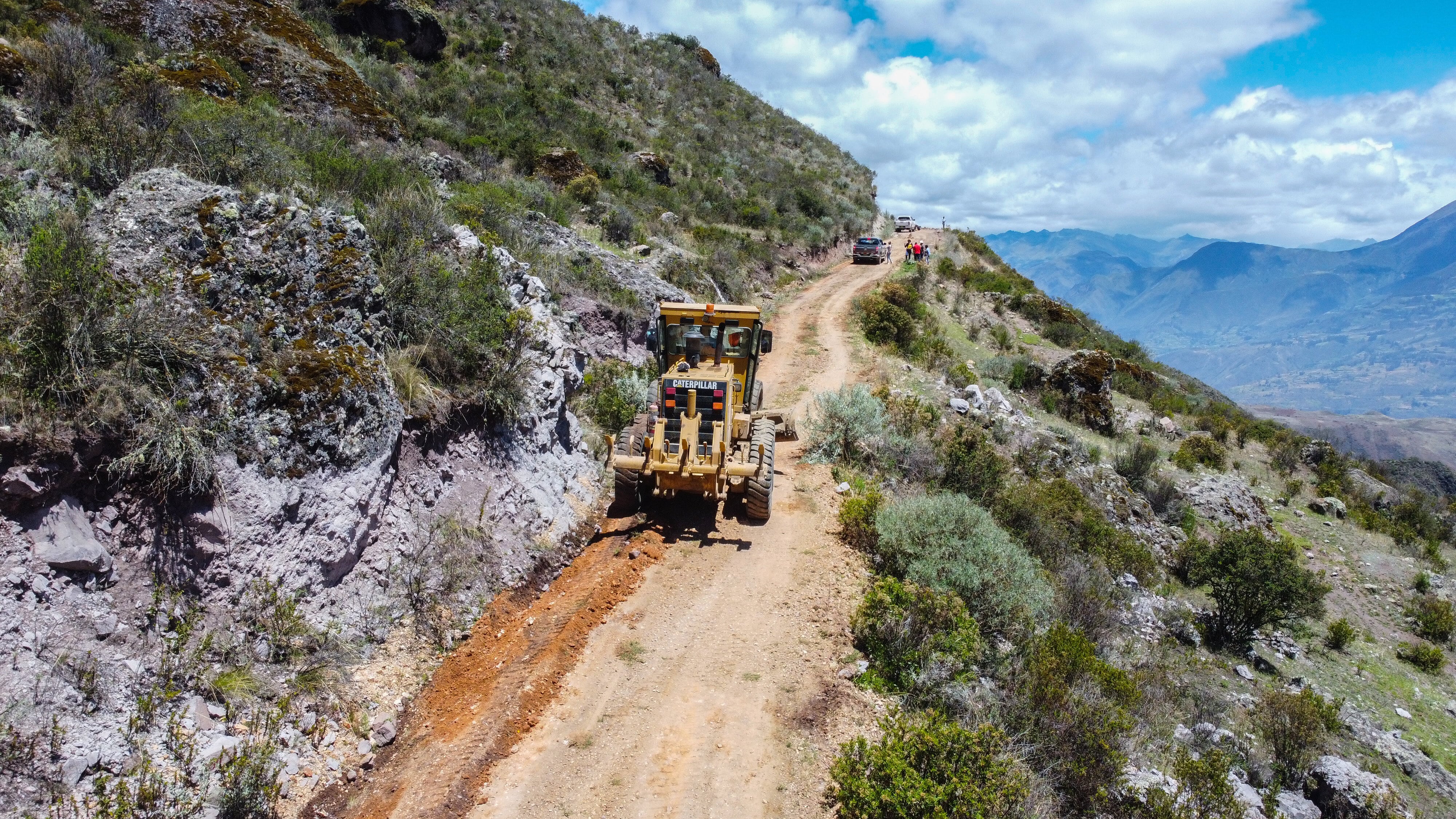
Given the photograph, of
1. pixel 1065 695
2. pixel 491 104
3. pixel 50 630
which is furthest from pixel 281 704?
pixel 491 104

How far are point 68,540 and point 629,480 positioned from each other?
18.1 feet

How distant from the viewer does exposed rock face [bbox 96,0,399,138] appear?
14.9 metres

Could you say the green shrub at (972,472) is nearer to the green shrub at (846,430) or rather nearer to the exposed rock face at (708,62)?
the green shrub at (846,430)

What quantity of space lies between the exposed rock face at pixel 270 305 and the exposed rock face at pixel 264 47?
970 cm

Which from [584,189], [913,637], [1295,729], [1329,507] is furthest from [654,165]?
[1295,729]

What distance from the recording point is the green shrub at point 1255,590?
38.7 feet

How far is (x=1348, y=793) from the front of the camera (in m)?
7.52

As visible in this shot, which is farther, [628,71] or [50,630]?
[628,71]

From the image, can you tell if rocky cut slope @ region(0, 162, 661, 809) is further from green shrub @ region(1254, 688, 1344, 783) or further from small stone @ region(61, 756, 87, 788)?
green shrub @ region(1254, 688, 1344, 783)

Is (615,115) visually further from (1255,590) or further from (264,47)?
(1255,590)

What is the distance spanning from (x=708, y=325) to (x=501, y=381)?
3.42 metres

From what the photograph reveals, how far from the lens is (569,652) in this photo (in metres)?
6.35

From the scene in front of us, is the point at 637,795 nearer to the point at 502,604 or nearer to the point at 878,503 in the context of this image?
the point at 502,604

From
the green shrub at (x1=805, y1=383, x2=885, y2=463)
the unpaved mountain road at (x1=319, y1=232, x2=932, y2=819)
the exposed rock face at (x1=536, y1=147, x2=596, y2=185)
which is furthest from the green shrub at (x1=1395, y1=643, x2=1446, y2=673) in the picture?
the exposed rock face at (x1=536, y1=147, x2=596, y2=185)
